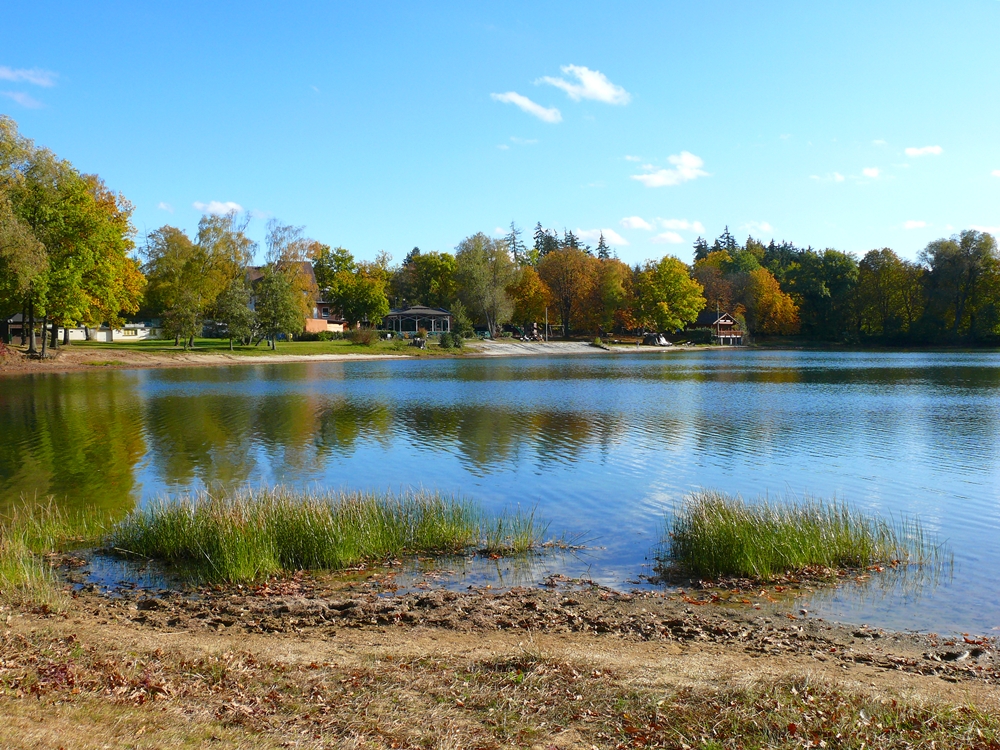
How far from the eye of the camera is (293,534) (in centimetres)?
1151

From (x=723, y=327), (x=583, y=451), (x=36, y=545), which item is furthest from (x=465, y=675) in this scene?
(x=723, y=327)

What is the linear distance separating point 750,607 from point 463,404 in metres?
26.4

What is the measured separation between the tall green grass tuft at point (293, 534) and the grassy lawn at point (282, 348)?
5765 centimetres

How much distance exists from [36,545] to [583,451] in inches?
557

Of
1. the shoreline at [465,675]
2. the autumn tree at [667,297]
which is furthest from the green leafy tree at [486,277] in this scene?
the shoreline at [465,675]

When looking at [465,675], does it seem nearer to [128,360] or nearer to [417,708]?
[417,708]

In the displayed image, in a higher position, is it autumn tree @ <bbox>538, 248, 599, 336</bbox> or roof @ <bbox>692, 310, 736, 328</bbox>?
autumn tree @ <bbox>538, 248, 599, 336</bbox>

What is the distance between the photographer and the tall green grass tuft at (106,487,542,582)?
35.7 ft

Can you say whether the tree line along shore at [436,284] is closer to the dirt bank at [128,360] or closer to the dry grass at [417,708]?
the dirt bank at [128,360]

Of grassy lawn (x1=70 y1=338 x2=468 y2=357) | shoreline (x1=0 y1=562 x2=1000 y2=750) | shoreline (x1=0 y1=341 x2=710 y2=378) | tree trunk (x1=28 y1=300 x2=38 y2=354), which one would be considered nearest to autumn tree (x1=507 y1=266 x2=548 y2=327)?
shoreline (x1=0 y1=341 x2=710 y2=378)

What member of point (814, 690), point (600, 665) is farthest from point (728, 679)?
point (600, 665)

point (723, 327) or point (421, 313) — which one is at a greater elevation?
point (421, 313)

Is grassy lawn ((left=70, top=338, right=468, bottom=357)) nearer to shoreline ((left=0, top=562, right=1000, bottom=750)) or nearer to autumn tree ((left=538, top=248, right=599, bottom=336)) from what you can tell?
autumn tree ((left=538, top=248, right=599, bottom=336))

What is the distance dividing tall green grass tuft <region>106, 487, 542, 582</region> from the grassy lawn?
57.6 meters
